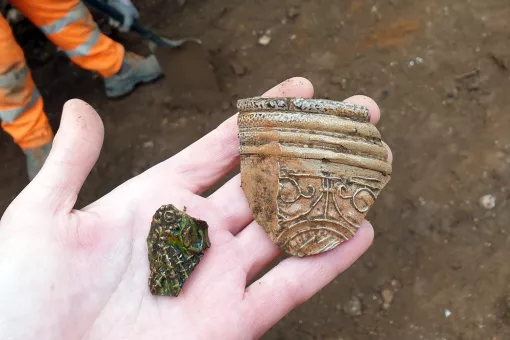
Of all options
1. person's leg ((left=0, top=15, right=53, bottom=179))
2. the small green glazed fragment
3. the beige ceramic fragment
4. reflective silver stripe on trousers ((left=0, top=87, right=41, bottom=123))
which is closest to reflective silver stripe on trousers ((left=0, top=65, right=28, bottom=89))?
person's leg ((left=0, top=15, right=53, bottom=179))

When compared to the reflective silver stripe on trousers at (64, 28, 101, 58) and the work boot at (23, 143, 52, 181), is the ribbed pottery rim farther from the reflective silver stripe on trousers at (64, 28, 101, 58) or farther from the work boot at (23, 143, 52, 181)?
the work boot at (23, 143, 52, 181)

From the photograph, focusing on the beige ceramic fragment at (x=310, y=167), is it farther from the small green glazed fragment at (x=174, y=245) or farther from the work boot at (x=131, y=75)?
the work boot at (x=131, y=75)

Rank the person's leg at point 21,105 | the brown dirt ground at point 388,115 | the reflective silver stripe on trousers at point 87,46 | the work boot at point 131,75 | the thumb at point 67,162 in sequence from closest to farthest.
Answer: the thumb at point 67,162 → the brown dirt ground at point 388,115 → the person's leg at point 21,105 → the reflective silver stripe on trousers at point 87,46 → the work boot at point 131,75

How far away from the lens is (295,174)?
2.57m

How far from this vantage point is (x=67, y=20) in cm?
365

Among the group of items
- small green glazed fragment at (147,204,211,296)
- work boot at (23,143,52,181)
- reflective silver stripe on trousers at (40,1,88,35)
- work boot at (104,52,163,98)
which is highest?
reflective silver stripe on trousers at (40,1,88,35)

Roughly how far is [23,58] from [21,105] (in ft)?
1.01

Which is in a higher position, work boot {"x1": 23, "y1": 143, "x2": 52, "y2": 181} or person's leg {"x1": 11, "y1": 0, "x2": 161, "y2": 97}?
person's leg {"x1": 11, "y1": 0, "x2": 161, "y2": 97}

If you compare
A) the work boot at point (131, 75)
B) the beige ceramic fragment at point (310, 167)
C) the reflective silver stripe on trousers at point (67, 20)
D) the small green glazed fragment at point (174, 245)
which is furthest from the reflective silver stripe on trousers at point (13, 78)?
the beige ceramic fragment at point (310, 167)

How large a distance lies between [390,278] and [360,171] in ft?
3.56

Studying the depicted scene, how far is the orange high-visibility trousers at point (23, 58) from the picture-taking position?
11.4ft

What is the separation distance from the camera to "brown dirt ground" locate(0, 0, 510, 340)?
333 centimetres

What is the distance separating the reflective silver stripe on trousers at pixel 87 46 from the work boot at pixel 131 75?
28 centimetres

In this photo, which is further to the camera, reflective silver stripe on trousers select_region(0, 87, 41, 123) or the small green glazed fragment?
reflective silver stripe on trousers select_region(0, 87, 41, 123)
